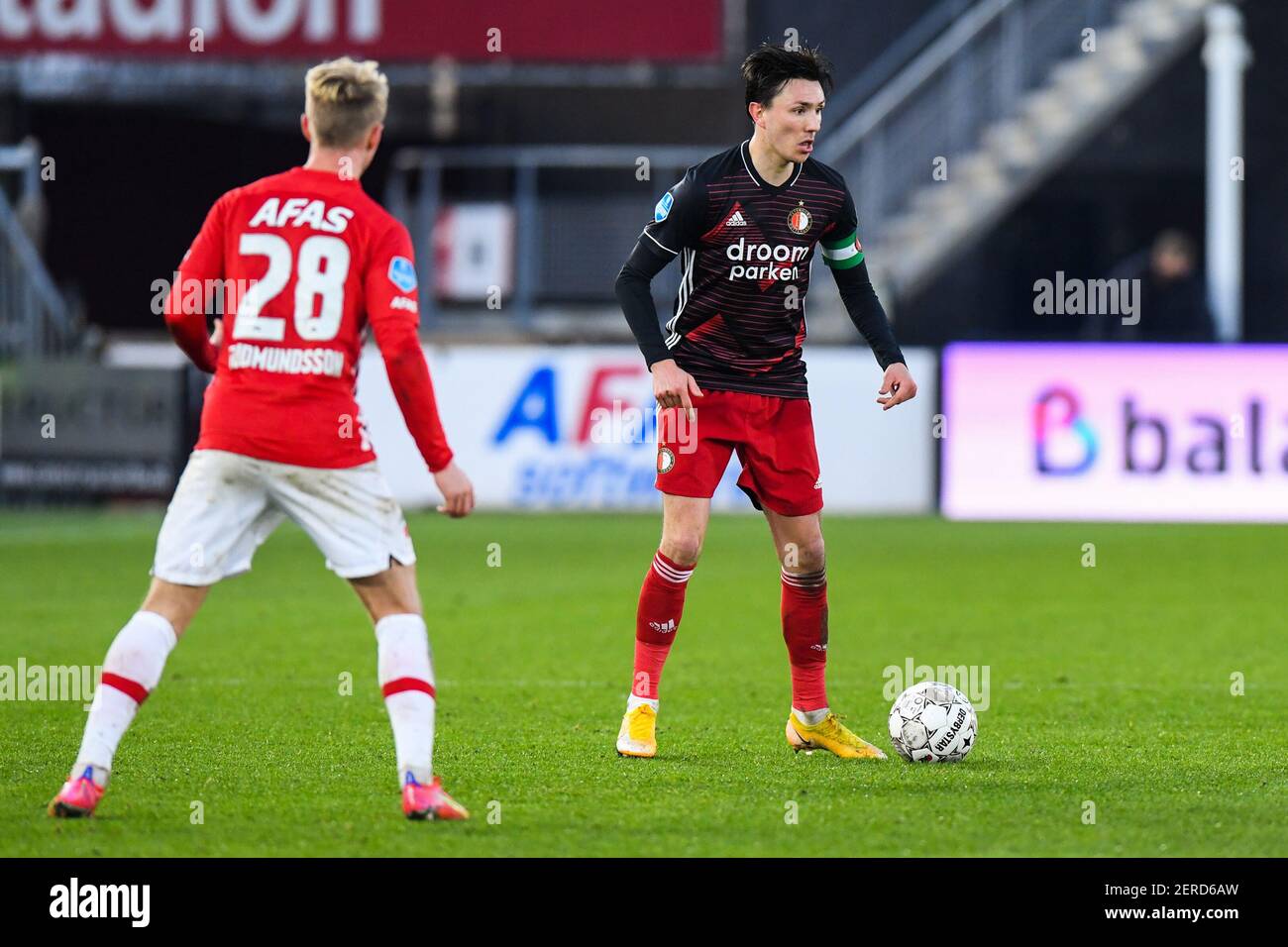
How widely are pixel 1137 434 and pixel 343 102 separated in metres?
12.6

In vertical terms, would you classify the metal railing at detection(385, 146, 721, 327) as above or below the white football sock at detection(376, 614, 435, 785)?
above

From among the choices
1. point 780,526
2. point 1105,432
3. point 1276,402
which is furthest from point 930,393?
point 780,526

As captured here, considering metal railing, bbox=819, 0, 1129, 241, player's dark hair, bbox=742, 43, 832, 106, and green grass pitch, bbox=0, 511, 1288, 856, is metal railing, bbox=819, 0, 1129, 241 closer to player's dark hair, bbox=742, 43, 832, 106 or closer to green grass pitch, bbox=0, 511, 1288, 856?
green grass pitch, bbox=0, 511, 1288, 856

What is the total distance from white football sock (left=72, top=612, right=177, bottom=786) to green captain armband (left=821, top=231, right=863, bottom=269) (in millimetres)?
2509

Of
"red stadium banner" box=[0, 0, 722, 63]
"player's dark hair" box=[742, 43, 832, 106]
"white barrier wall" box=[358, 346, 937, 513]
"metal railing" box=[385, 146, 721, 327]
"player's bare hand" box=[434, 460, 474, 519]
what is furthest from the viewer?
"red stadium banner" box=[0, 0, 722, 63]

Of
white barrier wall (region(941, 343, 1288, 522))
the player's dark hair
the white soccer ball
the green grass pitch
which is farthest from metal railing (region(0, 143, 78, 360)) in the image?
the white soccer ball

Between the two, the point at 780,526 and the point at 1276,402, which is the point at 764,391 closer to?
the point at 780,526

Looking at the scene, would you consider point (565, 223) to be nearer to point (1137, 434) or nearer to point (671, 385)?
point (1137, 434)

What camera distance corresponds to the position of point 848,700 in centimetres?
755

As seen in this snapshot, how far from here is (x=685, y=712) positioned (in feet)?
23.5

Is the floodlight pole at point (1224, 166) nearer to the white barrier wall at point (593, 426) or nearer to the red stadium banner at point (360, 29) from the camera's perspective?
the white barrier wall at point (593, 426)

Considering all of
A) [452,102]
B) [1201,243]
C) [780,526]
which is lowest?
[780,526]

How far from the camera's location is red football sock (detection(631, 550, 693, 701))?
630 cm

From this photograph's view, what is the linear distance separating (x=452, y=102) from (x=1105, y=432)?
9.14 m
